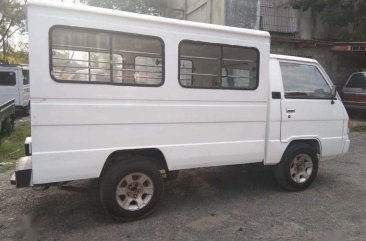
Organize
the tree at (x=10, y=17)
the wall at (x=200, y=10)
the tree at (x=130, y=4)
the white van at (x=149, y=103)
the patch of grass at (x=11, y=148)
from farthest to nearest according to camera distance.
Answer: the tree at (x=10, y=17) < the tree at (x=130, y=4) < the wall at (x=200, y=10) < the patch of grass at (x=11, y=148) < the white van at (x=149, y=103)

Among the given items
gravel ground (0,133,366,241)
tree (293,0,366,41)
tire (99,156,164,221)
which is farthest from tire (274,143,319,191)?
tree (293,0,366,41)

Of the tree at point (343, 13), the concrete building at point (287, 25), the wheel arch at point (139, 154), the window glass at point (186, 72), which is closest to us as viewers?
the wheel arch at point (139, 154)

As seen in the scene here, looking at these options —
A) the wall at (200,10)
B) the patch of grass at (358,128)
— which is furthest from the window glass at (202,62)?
the patch of grass at (358,128)

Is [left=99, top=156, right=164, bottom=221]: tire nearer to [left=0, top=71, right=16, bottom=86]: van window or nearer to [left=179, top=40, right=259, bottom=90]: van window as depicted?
[left=179, top=40, right=259, bottom=90]: van window

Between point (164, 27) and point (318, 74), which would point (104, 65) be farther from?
point (318, 74)

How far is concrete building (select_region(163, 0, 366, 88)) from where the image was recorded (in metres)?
11.6

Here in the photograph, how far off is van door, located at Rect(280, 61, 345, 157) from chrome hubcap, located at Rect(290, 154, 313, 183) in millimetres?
304

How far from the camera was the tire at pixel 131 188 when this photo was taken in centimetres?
423

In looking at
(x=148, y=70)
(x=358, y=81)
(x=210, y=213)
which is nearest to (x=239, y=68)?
(x=148, y=70)

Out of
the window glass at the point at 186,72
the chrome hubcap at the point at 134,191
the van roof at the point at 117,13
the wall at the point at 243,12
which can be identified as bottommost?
the chrome hubcap at the point at 134,191

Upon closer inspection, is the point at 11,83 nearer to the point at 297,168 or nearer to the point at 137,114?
the point at 137,114

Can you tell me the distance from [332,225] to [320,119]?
1.81 m

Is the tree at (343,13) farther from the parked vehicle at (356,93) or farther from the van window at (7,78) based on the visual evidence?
the van window at (7,78)

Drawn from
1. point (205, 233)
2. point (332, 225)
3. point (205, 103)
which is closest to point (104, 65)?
point (205, 103)
